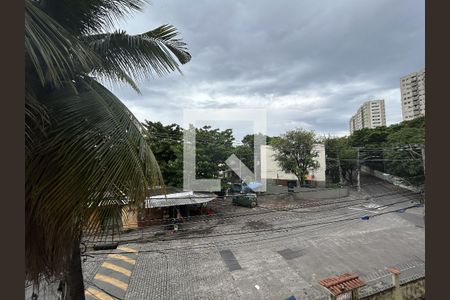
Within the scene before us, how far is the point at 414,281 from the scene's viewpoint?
237 inches

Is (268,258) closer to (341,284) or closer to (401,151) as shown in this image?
(341,284)

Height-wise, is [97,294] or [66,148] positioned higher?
[66,148]

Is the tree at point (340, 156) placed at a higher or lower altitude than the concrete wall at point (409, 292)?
higher

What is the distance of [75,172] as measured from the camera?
1395 mm

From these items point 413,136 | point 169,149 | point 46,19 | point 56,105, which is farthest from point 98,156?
point 413,136

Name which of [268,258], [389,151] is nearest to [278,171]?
[389,151]

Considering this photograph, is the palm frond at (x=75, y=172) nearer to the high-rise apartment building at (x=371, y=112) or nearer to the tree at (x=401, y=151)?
the tree at (x=401, y=151)

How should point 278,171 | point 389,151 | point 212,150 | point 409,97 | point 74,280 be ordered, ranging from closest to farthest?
1. point 74,280
2. point 212,150
3. point 389,151
4. point 278,171
5. point 409,97

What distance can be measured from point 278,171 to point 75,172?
24608mm

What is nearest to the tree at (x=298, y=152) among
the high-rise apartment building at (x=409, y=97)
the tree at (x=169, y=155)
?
the tree at (x=169, y=155)

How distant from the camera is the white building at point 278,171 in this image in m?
22.3

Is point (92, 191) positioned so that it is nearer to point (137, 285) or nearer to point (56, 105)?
point (56, 105)

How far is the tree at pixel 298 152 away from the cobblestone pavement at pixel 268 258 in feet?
23.5

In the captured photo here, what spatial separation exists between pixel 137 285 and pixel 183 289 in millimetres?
1750
